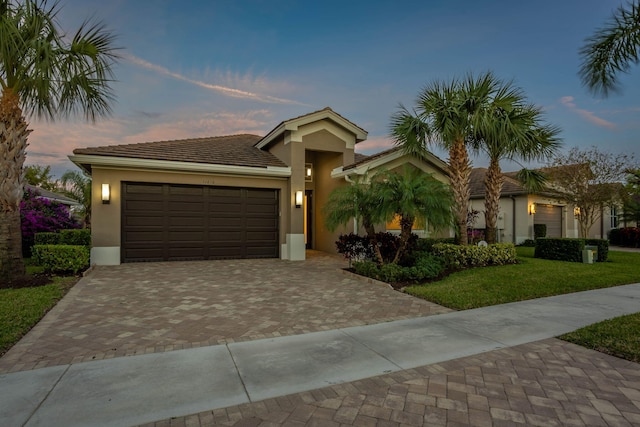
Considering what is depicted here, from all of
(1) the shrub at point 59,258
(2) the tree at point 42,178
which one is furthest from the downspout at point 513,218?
(2) the tree at point 42,178

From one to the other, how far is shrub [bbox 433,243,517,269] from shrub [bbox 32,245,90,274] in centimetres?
990

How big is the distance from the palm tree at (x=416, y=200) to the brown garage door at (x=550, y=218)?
540 inches

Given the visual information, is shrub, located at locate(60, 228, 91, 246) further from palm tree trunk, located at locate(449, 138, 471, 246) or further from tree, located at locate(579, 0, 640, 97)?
tree, located at locate(579, 0, 640, 97)

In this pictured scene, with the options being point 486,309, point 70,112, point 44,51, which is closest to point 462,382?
point 486,309

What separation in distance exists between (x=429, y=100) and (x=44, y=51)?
30.5 ft

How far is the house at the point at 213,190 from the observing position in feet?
33.7

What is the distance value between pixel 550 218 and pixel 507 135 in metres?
12.7

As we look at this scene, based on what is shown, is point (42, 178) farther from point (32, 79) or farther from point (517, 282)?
point (517, 282)

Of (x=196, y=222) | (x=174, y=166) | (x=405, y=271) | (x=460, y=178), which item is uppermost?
(x=174, y=166)

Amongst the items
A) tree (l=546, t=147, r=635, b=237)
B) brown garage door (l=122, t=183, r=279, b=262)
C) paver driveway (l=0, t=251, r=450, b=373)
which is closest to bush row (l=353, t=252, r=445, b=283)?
paver driveway (l=0, t=251, r=450, b=373)

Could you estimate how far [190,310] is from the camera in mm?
5477

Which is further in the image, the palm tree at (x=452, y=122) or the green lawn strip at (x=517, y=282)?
the palm tree at (x=452, y=122)

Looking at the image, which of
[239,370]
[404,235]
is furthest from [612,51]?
[239,370]

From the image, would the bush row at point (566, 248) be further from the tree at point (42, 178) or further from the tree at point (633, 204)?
the tree at point (42, 178)
